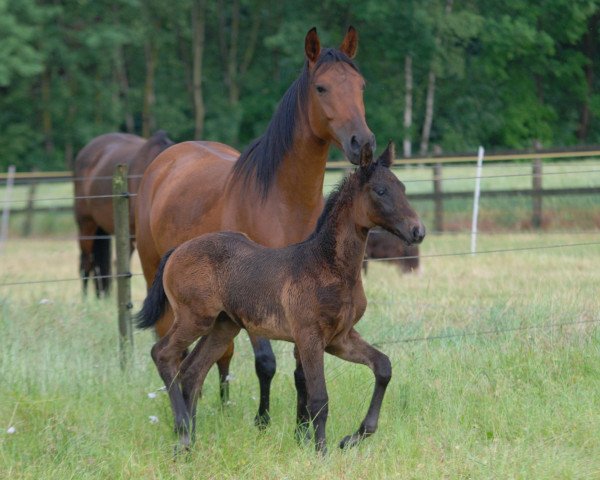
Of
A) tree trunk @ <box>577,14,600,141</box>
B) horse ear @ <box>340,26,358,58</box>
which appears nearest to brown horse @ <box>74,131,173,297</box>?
horse ear @ <box>340,26,358,58</box>

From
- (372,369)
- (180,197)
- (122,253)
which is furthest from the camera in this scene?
(122,253)

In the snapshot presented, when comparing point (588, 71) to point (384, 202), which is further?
point (588, 71)

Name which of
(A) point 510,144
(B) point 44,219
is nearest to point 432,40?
(A) point 510,144

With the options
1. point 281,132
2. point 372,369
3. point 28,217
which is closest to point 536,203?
point 281,132

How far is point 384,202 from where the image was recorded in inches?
181

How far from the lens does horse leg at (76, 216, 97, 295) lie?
11.1 m

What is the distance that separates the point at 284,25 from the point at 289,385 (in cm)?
2546

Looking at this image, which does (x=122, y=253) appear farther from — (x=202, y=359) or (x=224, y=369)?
(x=202, y=359)

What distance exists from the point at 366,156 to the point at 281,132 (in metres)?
1.36

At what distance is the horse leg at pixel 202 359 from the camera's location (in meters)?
5.31

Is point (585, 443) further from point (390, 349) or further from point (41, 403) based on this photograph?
point (41, 403)

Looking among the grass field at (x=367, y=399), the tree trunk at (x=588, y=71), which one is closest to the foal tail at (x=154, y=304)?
the grass field at (x=367, y=399)

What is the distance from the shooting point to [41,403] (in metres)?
5.55

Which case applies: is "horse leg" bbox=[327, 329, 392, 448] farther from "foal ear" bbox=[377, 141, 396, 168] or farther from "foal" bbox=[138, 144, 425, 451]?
"foal ear" bbox=[377, 141, 396, 168]
